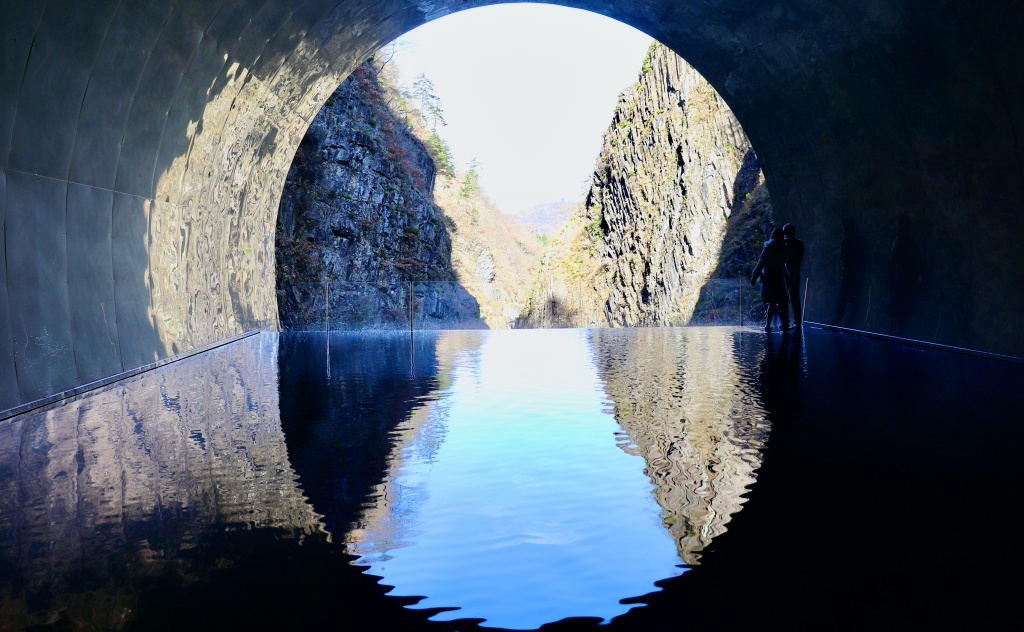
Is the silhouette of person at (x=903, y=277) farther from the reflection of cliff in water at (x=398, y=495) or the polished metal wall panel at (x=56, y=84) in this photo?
the polished metal wall panel at (x=56, y=84)

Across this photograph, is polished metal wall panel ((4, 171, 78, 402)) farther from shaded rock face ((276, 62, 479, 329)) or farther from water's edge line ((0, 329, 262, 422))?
shaded rock face ((276, 62, 479, 329))

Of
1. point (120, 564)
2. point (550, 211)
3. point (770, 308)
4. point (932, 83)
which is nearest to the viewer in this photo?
point (120, 564)

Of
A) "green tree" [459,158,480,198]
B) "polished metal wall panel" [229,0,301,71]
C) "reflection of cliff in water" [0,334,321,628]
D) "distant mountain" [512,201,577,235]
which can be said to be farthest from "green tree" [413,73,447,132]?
"distant mountain" [512,201,577,235]

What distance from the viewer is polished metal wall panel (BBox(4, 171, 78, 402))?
7.00 meters

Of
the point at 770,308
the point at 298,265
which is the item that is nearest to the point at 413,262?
the point at 298,265

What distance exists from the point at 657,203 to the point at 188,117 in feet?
102

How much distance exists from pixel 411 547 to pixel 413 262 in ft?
130

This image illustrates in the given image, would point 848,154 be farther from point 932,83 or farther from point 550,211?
point 550,211

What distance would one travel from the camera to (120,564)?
315 centimetres

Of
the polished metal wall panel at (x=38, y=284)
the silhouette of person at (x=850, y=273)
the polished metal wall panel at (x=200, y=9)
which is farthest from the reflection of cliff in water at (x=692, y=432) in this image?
the polished metal wall panel at (x=200, y=9)

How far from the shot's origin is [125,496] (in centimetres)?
420

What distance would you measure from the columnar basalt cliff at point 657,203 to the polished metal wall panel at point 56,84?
98.5 ft

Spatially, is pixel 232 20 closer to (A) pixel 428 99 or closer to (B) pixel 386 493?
(B) pixel 386 493

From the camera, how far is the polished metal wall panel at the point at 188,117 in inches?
405
